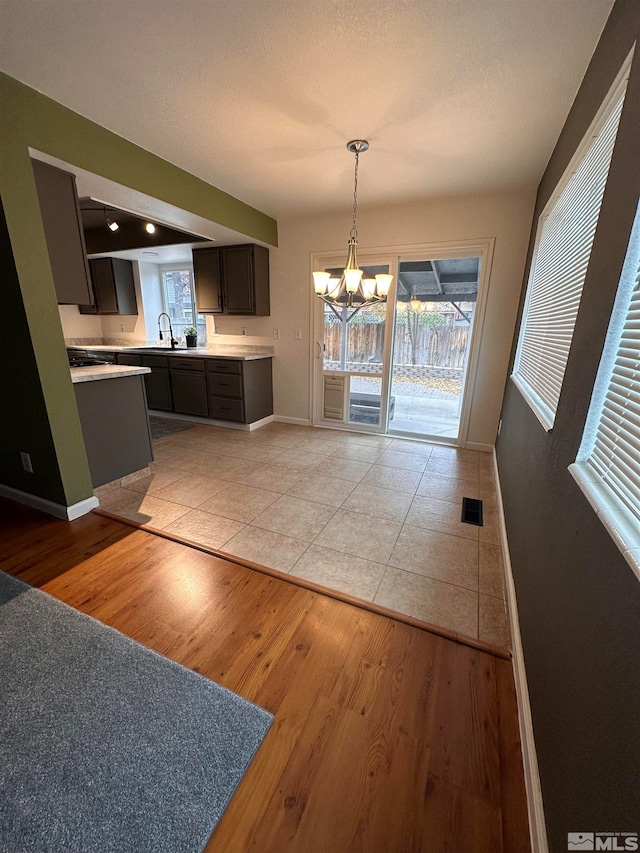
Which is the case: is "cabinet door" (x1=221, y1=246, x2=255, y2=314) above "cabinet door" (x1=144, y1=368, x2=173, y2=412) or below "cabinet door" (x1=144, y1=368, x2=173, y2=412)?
above

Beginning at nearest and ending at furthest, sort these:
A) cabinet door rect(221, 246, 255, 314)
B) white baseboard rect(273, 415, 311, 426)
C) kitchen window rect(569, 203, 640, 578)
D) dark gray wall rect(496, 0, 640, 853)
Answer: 1. dark gray wall rect(496, 0, 640, 853)
2. kitchen window rect(569, 203, 640, 578)
3. cabinet door rect(221, 246, 255, 314)
4. white baseboard rect(273, 415, 311, 426)

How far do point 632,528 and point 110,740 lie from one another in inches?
64.6

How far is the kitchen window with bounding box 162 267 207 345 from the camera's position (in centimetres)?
548

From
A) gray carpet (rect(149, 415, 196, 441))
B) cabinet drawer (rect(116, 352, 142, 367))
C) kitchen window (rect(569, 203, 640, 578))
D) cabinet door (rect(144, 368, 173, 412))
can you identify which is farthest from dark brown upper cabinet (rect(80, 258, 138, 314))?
kitchen window (rect(569, 203, 640, 578))

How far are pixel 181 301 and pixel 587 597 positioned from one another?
6.19m

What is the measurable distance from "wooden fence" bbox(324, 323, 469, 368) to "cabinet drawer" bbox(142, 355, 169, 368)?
221cm

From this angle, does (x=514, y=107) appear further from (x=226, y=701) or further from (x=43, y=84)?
(x=226, y=701)

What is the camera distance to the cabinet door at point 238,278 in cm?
413

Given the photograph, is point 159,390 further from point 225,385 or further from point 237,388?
point 237,388

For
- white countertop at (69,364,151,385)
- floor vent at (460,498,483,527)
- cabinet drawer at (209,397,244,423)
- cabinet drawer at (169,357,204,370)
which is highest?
white countertop at (69,364,151,385)

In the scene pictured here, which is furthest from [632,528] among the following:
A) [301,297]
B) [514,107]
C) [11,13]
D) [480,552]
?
[301,297]

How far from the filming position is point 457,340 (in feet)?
13.2

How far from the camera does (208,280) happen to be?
4422 mm

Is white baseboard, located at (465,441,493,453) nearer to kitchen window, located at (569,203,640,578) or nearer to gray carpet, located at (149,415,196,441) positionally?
kitchen window, located at (569,203,640,578)
